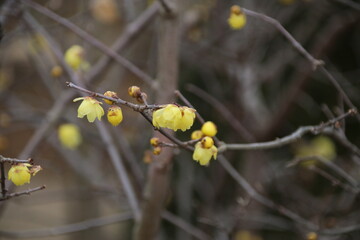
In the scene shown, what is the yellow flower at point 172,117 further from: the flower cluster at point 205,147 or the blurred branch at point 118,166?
the blurred branch at point 118,166

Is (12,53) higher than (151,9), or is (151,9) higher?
(12,53)

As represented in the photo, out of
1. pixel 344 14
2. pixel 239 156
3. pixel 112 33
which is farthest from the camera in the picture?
pixel 112 33

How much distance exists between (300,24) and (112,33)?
2169 millimetres

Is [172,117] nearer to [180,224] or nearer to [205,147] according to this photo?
[205,147]

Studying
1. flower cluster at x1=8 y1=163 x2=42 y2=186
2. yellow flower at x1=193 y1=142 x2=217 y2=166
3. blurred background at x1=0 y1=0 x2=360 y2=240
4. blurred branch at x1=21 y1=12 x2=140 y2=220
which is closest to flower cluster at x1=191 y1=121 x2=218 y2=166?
yellow flower at x1=193 y1=142 x2=217 y2=166

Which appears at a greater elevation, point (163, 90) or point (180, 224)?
point (163, 90)

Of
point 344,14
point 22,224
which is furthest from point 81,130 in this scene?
point 22,224

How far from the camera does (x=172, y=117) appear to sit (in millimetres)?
1159

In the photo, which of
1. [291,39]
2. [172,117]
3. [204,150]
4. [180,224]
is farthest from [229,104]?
[172,117]

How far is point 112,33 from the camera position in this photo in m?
4.81

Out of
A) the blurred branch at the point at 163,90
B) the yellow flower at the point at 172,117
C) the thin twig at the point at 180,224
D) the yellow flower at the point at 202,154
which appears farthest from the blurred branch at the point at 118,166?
the yellow flower at the point at 172,117

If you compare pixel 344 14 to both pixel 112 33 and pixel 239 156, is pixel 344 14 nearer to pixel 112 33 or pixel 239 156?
pixel 239 156

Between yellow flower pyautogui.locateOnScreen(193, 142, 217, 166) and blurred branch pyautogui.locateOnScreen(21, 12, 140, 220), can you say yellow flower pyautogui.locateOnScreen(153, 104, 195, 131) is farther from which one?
blurred branch pyautogui.locateOnScreen(21, 12, 140, 220)

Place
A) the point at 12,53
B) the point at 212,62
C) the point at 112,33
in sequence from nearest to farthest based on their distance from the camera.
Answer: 1. the point at 212,62
2. the point at 12,53
3. the point at 112,33
